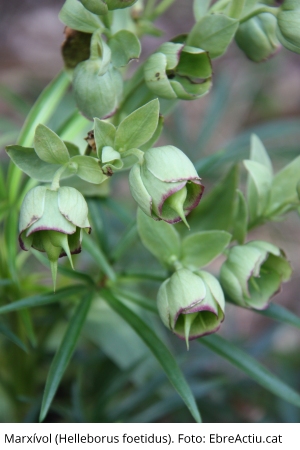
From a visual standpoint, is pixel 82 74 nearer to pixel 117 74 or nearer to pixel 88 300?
pixel 117 74

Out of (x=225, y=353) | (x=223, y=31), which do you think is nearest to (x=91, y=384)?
(x=225, y=353)

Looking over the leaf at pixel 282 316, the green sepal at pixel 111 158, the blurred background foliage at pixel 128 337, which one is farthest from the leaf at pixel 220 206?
the green sepal at pixel 111 158

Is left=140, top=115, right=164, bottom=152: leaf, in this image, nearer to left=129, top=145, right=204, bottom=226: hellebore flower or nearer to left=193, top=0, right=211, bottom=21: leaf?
left=129, top=145, right=204, bottom=226: hellebore flower

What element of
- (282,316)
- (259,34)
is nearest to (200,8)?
(259,34)

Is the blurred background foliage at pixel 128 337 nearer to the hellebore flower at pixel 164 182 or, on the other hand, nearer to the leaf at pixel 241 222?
the leaf at pixel 241 222

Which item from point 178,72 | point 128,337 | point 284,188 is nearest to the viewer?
point 178,72

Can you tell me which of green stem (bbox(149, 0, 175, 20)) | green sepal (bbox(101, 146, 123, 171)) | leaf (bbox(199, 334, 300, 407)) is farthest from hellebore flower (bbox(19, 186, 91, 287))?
green stem (bbox(149, 0, 175, 20))

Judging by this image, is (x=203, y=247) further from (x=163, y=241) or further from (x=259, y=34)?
(x=259, y=34)
